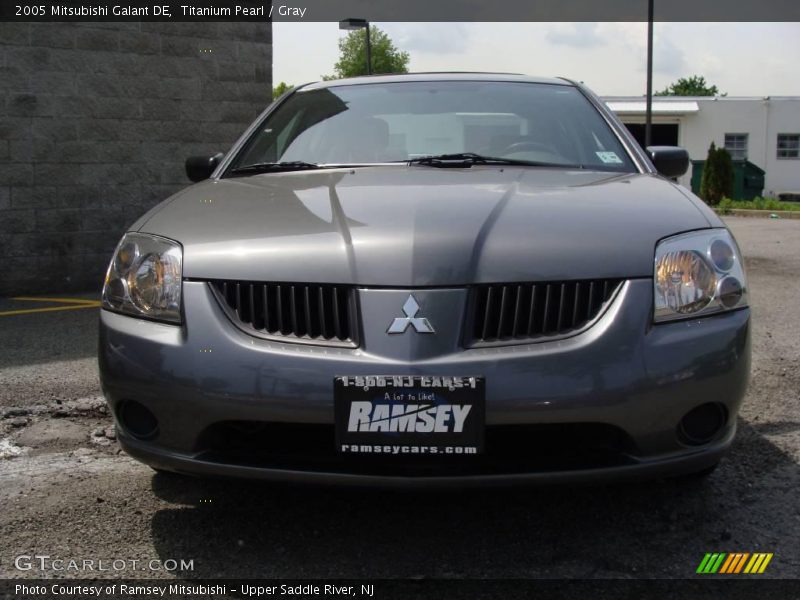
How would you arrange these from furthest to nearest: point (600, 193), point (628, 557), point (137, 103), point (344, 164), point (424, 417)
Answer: point (137, 103), point (344, 164), point (600, 193), point (628, 557), point (424, 417)

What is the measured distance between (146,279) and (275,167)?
1091 millimetres

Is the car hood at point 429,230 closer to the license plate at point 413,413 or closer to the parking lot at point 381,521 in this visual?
the license plate at point 413,413

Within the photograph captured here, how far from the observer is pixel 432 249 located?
2230 millimetres

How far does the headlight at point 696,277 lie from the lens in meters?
2.26

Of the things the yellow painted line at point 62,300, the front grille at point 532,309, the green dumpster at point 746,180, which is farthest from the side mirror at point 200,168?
the green dumpster at point 746,180

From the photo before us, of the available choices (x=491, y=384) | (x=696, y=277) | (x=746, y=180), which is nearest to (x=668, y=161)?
(x=696, y=277)

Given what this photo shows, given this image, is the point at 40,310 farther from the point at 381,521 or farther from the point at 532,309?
the point at 532,309

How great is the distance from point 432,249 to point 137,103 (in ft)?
20.6

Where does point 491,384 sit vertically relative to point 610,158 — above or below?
below

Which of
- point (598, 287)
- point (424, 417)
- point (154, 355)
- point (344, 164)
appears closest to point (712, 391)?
point (598, 287)

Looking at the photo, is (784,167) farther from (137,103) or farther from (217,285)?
(217,285)

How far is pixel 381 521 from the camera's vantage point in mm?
2605

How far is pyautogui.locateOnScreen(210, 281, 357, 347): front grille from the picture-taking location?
86.0 inches

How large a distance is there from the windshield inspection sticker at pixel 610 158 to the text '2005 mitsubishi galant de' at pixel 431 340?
0.69 meters
